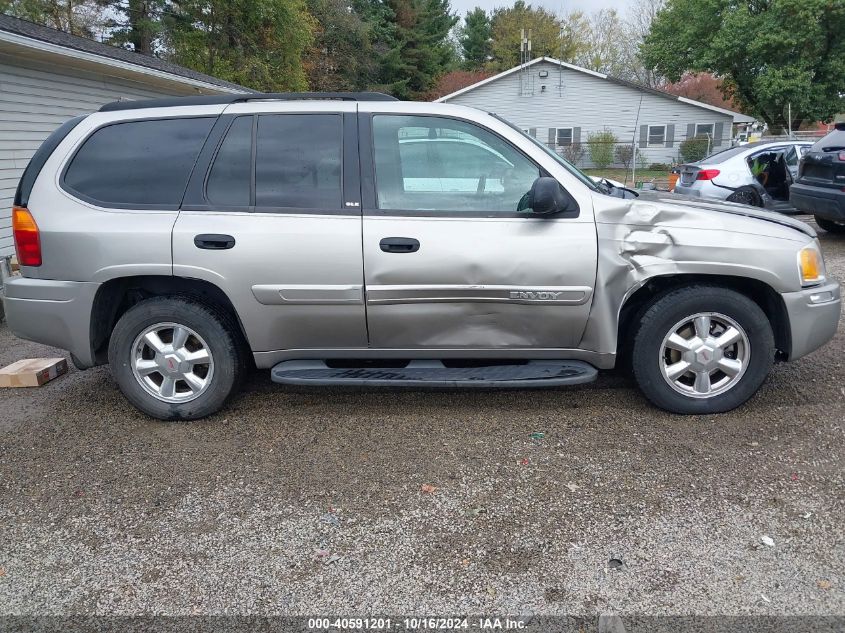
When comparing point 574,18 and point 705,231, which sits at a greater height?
point 574,18

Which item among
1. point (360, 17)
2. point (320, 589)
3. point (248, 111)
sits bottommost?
point (320, 589)

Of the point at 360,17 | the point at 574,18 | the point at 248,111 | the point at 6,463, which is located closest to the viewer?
the point at 6,463

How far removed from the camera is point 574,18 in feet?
183

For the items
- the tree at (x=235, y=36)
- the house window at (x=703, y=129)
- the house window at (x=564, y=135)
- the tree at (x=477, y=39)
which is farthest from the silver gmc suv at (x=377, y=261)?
the tree at (x=477, y=39)

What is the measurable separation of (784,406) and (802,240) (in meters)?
1.03

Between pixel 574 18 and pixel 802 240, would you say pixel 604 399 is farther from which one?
pixel 574 18

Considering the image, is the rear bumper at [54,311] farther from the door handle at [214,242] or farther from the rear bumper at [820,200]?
the rear bumper at [820,200]

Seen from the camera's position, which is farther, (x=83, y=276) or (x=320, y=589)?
(x=83, y=276)

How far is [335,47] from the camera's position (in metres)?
36.2

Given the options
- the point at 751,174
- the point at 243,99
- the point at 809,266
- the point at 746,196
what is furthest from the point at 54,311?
the point at 751,174

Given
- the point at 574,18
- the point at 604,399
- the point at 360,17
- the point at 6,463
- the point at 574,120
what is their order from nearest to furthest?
the point at 6,463
the point at 604,399
the point at 574,120
the point at 360,17
the point at 574,18

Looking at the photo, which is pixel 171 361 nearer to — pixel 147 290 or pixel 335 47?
pixel 147 290

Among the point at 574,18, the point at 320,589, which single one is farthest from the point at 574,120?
the point at 320,589

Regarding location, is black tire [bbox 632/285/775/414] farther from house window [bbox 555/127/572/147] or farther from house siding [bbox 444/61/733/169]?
house window [bbox 555/127/572/147]
